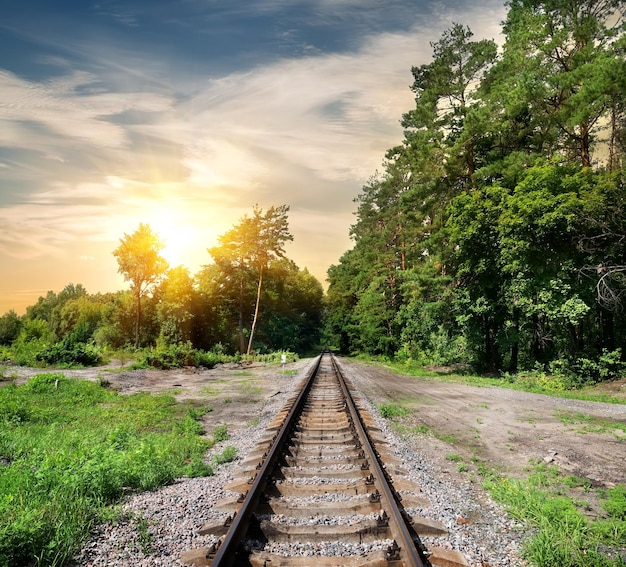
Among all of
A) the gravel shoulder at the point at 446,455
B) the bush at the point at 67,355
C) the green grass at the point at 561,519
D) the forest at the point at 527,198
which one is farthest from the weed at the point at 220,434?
the bush at the point at 67,355

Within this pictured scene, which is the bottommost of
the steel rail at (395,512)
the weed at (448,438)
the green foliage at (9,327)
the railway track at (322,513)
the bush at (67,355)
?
the green foliage at (9,327)

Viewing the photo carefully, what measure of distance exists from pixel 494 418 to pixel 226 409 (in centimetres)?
776

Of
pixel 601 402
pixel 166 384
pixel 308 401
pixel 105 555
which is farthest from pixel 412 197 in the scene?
pixel 105 555

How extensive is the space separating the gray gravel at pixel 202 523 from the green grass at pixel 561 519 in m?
0.22

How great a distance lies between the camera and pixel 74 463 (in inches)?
222

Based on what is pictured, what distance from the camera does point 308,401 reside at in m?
12.2

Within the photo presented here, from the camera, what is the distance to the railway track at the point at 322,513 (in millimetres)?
3641

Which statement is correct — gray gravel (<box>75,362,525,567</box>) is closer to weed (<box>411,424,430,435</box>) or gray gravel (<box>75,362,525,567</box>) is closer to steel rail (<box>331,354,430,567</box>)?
steel rail (<box>331,354,430,567</box>)

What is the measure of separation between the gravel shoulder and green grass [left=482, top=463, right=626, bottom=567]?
23cm

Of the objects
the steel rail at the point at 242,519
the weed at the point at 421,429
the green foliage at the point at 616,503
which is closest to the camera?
the steel rail at the point at 242,519

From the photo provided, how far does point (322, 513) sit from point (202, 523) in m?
1.37

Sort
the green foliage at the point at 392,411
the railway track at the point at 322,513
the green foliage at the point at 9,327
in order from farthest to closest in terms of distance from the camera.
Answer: the green foliage at the point at 9,327
the green foliage at the point at 392,411
the railway track at the point at 322,513

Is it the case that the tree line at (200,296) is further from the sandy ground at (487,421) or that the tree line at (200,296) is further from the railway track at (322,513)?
the railway track at (322,513)

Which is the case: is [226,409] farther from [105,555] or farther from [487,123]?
[487,123]
